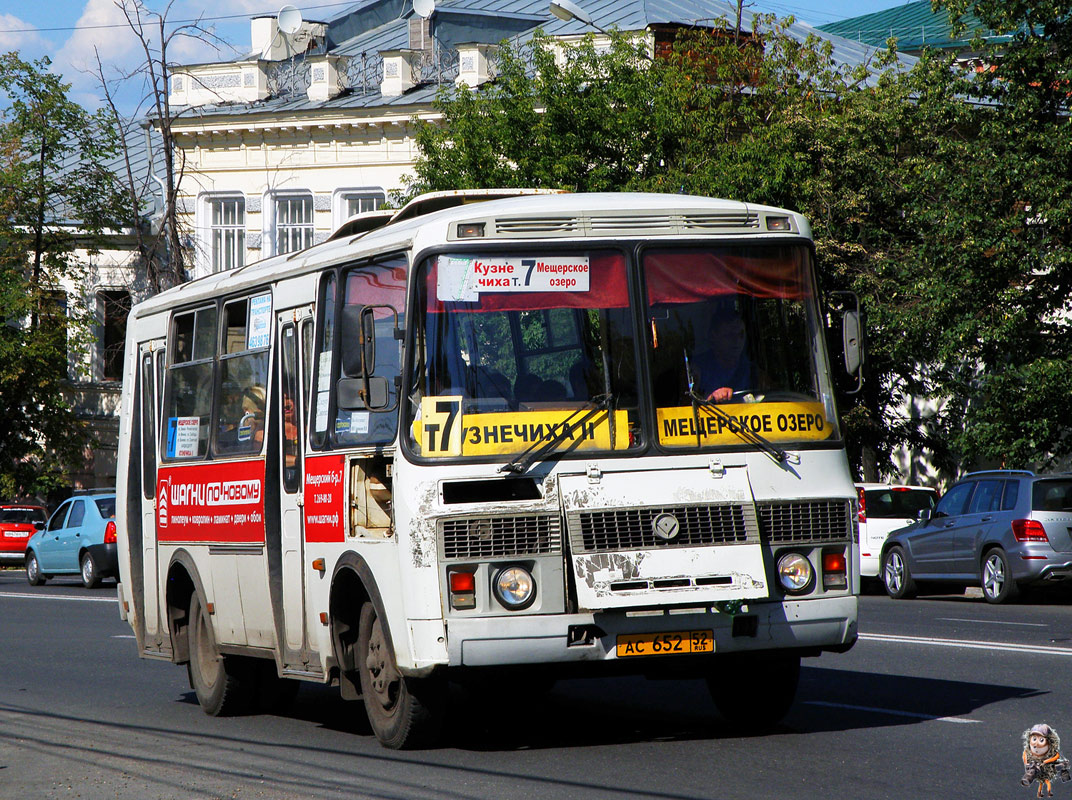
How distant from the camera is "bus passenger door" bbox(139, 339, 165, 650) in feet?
39.0

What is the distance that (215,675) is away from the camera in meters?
11.0

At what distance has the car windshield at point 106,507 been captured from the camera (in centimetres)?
2808

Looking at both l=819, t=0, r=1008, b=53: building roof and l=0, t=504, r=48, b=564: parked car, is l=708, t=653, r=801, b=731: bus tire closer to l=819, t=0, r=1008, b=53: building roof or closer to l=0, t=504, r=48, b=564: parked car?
l=0, t=504, r=48, b=564: parked car

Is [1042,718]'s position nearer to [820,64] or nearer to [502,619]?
[502,619]

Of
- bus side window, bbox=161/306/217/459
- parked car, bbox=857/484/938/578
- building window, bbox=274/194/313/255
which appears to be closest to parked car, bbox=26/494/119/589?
parked car, bbox=857/484/938/578

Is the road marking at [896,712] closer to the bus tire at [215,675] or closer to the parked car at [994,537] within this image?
the bus tire at [215,675]

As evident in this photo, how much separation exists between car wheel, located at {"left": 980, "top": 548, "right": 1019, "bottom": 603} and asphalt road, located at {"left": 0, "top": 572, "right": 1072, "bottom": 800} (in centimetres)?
584

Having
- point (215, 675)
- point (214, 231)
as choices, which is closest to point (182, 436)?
point (215, 675)

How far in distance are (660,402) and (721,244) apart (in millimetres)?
944

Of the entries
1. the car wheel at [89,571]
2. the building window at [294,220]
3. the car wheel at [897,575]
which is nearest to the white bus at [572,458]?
the car wheel at [897,575]

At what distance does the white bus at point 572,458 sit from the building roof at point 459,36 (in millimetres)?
29706

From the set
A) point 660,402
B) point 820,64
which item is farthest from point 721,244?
point 820,64

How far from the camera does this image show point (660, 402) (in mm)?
8359

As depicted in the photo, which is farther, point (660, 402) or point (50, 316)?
point (50, 316)
